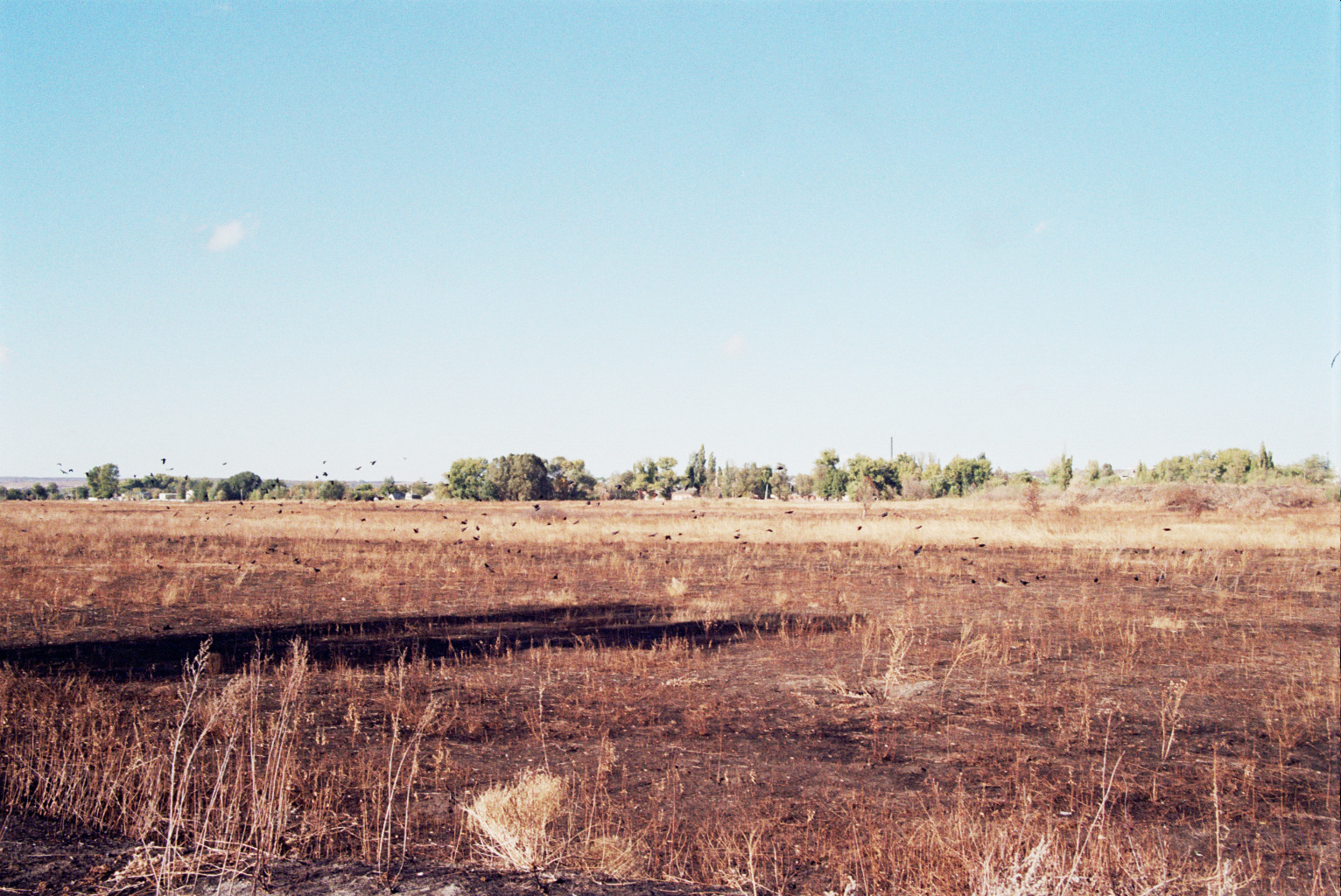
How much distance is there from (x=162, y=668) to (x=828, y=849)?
8439 millimetres

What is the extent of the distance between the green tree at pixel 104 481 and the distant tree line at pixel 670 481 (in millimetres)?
168

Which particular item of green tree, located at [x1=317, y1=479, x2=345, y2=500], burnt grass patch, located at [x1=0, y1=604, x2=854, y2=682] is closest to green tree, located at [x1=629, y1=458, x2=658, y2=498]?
green tree, located at [x1=317, y1=479, x2=345, y2=500]

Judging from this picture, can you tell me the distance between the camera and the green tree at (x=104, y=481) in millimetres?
118125

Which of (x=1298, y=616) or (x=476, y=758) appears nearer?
(x=476, y=758)

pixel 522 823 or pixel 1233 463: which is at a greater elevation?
pixel 1233 463

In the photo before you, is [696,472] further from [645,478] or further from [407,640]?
[407,640]

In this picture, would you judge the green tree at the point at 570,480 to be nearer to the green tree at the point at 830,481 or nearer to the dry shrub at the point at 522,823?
the green tree at the point at 830,481

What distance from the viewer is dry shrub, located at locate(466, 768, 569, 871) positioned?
4.21 metres

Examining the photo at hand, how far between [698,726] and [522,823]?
2884mm

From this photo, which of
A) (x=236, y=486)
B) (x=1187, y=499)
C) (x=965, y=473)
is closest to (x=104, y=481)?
(x=236, y=486)

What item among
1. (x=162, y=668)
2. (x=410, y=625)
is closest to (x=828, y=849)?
(x=162, y=668)

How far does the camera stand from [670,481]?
420 ft

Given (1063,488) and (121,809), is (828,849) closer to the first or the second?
(121,809)

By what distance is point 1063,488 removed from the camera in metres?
69.2
